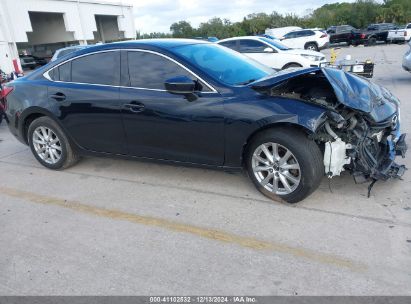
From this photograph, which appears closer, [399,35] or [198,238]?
[198,238]

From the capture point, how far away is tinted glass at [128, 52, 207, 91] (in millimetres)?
4004

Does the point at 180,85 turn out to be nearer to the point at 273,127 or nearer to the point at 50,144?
the point at 273,127

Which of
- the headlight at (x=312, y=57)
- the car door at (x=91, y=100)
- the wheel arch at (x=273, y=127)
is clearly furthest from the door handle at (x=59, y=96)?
the headlight at (x=312, y=57)

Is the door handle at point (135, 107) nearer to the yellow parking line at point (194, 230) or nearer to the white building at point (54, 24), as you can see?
the yellow parking line at point (194, 230)

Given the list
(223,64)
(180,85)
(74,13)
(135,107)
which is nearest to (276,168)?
(180,85)

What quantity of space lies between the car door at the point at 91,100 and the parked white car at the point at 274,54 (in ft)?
26.1

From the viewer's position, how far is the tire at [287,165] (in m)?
3.48

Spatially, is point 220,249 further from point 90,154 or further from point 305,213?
point 90,154

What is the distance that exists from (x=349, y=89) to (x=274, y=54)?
9113 millimetres

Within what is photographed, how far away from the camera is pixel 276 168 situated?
12.1ft

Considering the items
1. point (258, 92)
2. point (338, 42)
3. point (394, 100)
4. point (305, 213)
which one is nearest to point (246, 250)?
point (305, 213)

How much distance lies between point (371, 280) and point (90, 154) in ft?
11.8

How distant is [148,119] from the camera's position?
4.12 meters

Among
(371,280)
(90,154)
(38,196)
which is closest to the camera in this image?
(371,280)
